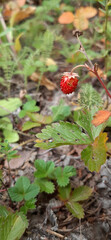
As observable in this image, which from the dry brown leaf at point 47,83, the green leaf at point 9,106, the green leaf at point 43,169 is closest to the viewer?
the green leaf at point 43,169

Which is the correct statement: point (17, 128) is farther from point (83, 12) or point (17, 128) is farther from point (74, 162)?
point (83, 12)

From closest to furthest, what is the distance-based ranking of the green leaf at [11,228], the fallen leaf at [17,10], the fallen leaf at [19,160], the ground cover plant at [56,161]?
the green leaf at [11,228], the ground cover plant at [56,161], the fallen leaf at [19,160], the fallen leaf at [17,10]

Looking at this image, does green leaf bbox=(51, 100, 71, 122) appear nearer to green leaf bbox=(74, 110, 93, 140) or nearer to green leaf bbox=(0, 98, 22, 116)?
green leaf bbox=(0, 98, 22, 116)

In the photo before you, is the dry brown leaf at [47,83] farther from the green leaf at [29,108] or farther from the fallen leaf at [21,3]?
the fallen leaf at [21,3]

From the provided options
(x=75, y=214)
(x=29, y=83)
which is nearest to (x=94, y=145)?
(x=75, y=214)

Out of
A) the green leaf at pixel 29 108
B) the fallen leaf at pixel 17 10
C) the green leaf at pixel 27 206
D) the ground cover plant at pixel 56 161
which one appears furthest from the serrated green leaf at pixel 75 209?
the fallen leaf at pixel 17 10

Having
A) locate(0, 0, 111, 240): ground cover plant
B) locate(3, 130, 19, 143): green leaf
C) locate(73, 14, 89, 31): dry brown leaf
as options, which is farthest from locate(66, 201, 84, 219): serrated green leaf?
locate(73, 14, 89, 31): dry brown leaf

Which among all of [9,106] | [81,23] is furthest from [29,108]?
[81,23]
